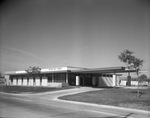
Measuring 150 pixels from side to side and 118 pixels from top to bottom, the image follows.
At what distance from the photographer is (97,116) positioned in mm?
9719

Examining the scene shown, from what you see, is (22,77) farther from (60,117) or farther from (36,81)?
A: (60,117)

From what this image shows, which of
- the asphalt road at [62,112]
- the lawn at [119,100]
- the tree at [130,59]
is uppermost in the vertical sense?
the tree at [130,59]

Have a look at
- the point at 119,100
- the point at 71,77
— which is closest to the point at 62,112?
the point at 119,100

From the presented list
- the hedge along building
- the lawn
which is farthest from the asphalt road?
the hedge along building

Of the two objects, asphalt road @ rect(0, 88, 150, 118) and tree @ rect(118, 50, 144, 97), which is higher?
tree @ rect(118, 50, 144, 97)

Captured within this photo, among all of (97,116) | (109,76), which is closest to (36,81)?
(109,76)

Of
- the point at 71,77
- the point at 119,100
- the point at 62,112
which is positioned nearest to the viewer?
the point at 62,112

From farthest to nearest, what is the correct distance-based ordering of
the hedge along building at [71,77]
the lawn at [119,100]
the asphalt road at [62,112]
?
the hedge along building at [71,77] < the lawn at [119,100] < the asphalt road at [62,112]

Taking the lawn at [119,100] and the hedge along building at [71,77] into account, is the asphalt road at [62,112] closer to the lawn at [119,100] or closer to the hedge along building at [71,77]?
the lawn at [119,100]

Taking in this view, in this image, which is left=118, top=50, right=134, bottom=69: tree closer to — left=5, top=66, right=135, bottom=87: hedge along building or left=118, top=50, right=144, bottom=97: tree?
left=118, top=50, right=144, bottom=97: tree

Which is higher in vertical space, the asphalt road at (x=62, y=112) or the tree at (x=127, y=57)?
the tree at (x=127, y=57)

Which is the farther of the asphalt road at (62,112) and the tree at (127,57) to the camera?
the tree at (127,57)

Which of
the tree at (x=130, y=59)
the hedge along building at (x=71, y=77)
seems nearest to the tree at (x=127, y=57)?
the tree at (x=130, y=59)

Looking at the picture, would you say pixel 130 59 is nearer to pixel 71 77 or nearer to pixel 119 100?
pixel 119 100
